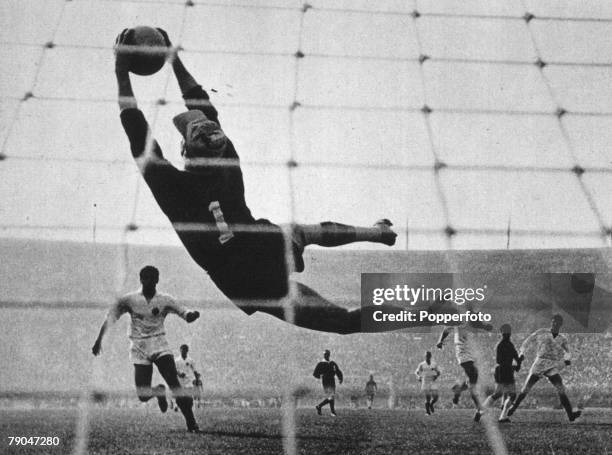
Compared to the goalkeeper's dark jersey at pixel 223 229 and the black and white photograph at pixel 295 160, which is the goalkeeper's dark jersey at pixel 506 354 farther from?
the goalkeeper's dark jersey at pixel 223 229

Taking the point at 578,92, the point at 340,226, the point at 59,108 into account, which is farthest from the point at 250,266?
the point at 578,92

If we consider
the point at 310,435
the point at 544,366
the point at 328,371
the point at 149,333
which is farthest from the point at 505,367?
the point at 149,333

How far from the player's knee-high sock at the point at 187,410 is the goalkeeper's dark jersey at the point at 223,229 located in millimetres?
722

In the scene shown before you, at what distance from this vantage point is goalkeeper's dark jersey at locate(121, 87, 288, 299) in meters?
2.31

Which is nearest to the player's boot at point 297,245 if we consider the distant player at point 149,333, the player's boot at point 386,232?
the player's boot at point 386,232

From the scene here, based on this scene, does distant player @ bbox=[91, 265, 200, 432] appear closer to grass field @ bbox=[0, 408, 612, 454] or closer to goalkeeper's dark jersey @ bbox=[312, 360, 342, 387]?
grass field @ bbox=[0, 408, 612, 454]

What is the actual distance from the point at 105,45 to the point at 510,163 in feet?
4.61

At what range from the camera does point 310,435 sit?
119 inches

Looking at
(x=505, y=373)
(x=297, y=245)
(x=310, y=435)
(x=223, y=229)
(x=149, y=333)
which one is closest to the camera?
→ (x=223, y=229)

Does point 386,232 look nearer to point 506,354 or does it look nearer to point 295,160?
point 295,160

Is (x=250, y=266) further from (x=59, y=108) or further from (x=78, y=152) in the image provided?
(x=59, y=108)

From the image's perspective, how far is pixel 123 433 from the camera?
115 inches

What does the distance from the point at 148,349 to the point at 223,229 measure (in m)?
0.72

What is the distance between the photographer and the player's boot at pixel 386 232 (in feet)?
8.09
